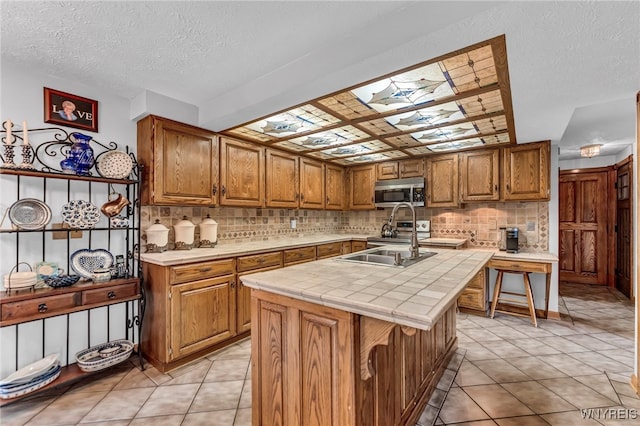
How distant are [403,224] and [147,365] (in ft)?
11.8

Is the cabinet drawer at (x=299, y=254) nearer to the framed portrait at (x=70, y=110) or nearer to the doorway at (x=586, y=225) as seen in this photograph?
the framed portrait at (x=70, y=110)

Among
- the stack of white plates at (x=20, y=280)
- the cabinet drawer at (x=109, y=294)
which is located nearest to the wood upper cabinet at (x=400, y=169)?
the cabinet drawer at (x=109, y=294)

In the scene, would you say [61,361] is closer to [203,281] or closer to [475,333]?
[203,281]

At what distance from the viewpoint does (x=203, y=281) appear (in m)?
2.41

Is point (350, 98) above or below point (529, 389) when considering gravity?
above

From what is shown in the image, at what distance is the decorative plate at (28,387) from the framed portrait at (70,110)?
71.2 inches

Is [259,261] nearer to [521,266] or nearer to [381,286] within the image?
[381,286]

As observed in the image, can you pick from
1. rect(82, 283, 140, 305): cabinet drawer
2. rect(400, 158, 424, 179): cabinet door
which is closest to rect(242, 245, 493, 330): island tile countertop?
rect(82, 283, 140, 305): cabinet drawer

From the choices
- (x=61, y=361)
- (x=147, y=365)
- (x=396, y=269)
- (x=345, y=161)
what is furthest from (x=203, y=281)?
(x=345, y=161)

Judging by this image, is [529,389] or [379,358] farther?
[529,389]

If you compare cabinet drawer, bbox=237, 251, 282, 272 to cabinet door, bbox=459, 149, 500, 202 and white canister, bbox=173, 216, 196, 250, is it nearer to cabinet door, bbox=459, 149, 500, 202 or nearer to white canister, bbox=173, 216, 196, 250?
white canister, bbox=173, 216, 196, 250

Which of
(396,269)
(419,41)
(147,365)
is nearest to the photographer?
(419,41)

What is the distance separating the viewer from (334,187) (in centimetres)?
463

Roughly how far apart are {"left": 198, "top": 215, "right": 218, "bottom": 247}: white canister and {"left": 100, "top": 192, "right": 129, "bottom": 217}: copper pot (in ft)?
2.42
